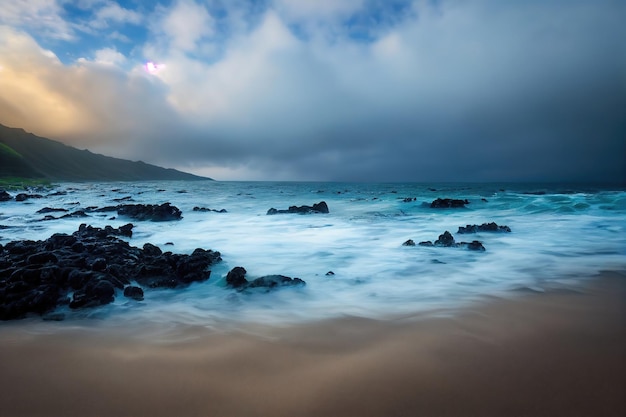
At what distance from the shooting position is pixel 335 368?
2.54 meters

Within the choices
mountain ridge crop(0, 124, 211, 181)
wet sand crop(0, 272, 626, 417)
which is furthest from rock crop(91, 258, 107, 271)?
mountain ridge crop(0, 124, 211, 181)

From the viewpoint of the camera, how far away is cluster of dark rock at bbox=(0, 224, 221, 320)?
3.91m

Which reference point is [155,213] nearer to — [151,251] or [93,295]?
[151,251]

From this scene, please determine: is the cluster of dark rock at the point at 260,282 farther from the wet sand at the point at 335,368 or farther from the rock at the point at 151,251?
the rock at the point at 151,251

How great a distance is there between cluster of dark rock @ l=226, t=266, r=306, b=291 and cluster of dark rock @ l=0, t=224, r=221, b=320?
66 centimetres

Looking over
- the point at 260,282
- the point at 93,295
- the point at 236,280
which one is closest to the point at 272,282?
the point at 260,282

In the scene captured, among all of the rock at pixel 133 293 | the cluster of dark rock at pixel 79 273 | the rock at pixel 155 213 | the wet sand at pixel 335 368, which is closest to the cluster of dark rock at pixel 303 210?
the rock at pixel 155 213

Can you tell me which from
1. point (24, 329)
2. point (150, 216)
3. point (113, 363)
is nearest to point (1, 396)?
point (113, 363)

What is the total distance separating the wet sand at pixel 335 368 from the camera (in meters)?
2.11

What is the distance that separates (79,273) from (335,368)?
4.25m

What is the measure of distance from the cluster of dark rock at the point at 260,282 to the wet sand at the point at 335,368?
154 centimetres

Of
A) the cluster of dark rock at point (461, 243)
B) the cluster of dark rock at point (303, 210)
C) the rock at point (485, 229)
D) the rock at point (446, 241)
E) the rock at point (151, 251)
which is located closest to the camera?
the rock at point (151, 251)

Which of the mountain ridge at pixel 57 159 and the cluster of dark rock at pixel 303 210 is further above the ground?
the mountain ridge at pixel 57 159

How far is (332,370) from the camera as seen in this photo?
2518mm
